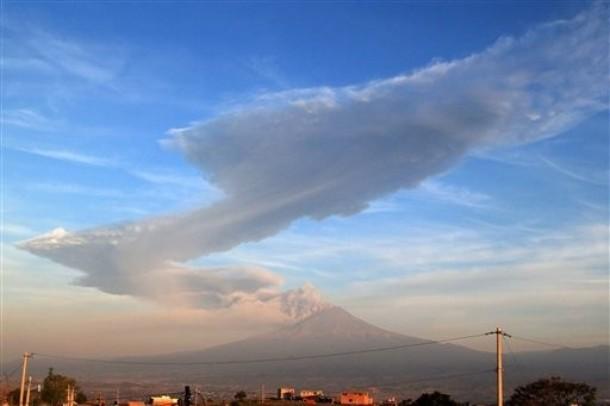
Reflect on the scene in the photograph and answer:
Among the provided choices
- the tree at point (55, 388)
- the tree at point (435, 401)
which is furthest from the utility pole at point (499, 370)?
the tree at point (55, 388)

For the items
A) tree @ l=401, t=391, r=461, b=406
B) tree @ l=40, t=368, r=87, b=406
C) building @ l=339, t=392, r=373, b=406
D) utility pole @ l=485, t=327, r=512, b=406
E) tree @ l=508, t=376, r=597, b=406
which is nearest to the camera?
utility pole @ l=485, t=327, r=512, b=406

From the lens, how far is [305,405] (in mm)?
102938

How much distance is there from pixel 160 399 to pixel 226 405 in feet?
86.6

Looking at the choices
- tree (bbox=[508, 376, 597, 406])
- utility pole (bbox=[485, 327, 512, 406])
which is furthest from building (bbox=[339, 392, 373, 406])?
utility pole (bbox=[485, 327, 512, 406])

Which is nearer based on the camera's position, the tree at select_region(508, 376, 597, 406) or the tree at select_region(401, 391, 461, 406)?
the tree at select_region(508, 376, 597, 406)

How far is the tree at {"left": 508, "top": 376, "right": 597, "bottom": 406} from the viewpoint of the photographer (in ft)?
297

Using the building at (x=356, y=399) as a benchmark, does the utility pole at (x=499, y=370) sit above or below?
above

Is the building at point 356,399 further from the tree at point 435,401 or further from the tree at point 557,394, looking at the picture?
the tree at point 557,394

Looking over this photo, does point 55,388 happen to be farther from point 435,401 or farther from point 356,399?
point 435,401

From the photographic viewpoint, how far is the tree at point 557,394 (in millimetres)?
90562

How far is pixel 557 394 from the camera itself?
301 feet

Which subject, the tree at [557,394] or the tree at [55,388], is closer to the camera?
the tree at [557,394]

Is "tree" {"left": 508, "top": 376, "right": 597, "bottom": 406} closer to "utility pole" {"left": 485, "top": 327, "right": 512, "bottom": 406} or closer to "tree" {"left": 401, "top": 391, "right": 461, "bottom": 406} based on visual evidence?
"tree" {"left": 401, "top": 391, "right": 461, "bottom": 406}

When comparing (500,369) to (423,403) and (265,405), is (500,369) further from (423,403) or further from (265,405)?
(265,405)
